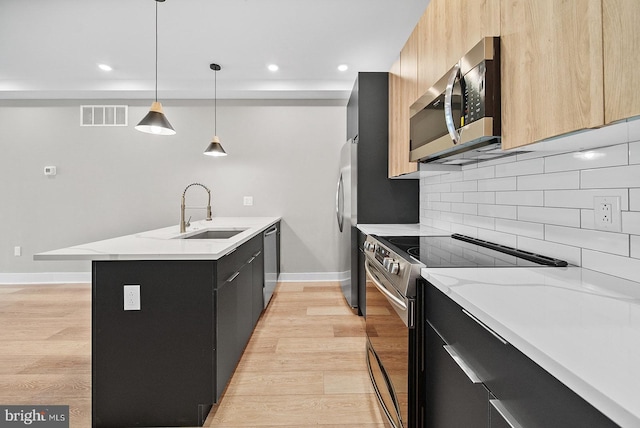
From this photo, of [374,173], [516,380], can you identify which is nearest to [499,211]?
[516,380]

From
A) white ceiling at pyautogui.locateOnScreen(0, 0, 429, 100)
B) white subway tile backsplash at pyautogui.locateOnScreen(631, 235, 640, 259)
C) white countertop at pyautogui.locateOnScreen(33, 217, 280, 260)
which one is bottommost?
white countertop at pyautogui.locateOnScreen(33, 217, 280, 260)

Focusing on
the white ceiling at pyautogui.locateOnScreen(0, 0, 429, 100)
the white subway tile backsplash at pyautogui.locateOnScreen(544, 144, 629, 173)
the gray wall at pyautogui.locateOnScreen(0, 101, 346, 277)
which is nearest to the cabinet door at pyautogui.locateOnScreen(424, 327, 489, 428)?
the white subway tile backsplash at pyautogui.locateOnScreen(544, 144, 629, 173)

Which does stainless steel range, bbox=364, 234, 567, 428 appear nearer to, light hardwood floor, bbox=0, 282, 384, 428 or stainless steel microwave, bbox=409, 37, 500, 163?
light hardwood floor, bbox=0, 282, 384, 428

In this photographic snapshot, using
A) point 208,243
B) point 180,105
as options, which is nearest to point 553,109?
point 208,243

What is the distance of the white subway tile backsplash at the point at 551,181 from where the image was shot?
4.03 feet

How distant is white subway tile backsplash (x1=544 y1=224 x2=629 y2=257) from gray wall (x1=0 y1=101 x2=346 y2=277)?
311 cm

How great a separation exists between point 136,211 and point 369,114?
11.0 feet

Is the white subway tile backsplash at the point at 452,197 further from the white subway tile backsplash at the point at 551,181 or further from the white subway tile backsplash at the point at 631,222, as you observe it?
the white subway tile backsplash at the point at 631,222

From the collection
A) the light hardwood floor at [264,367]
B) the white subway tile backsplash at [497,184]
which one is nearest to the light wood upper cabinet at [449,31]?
the white subway tile backsplash at [497,184]

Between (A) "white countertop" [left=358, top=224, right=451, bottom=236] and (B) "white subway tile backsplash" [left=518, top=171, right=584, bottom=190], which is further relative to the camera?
(A) "white countertop" [left=358, top=224, right=451, bottom=236]

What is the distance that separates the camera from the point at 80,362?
2215 mm

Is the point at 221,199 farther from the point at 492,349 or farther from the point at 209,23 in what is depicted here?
the point at 492,349

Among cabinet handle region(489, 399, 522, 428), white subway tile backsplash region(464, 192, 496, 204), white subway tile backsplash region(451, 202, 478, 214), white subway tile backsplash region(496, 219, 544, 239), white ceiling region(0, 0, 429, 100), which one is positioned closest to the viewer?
cabinet handle region(489, 399, 522, 428)

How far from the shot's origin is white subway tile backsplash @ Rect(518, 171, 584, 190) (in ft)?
4.03
